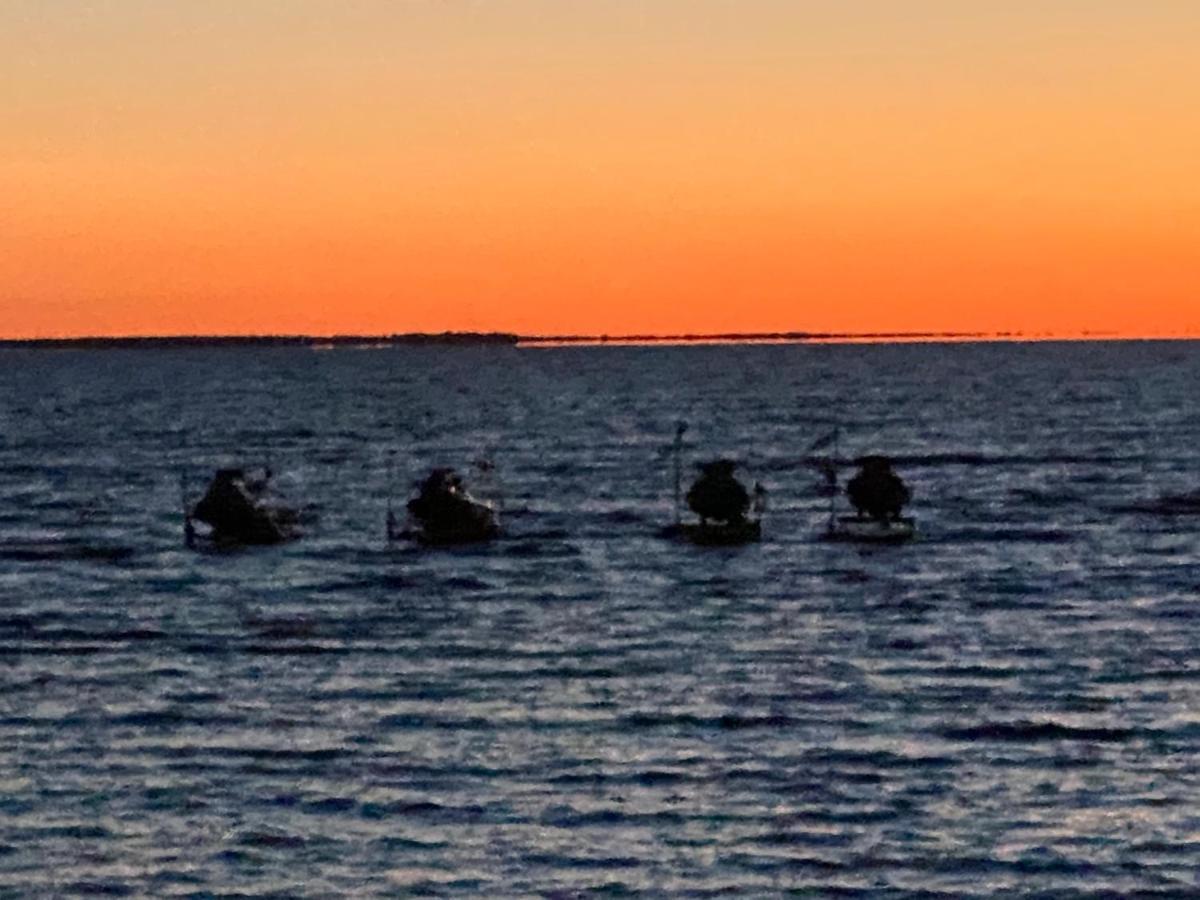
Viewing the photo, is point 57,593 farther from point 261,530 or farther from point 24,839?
point 24,839

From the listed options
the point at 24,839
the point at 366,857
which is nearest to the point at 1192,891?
the point at 366,857

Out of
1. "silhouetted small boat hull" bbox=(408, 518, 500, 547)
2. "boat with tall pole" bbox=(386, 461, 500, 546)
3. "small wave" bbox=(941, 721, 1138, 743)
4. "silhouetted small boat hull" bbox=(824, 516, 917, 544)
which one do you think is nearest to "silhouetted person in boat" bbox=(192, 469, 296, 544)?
"boat with tall pole" bbox=(386, 461, 500, 546)

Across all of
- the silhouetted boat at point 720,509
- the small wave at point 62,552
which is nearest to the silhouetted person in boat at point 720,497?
the silhouetted boat at point 720,509

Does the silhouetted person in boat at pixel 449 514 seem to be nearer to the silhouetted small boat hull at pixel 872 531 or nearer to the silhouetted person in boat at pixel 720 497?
the silhouetted person in boat at pixel 720 497

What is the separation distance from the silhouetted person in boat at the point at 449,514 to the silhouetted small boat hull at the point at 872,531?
10790mm

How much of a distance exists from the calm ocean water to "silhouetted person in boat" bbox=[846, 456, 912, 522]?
300 cm

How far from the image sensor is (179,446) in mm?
146875

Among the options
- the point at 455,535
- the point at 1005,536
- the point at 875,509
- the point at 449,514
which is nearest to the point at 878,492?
the point at 875,509

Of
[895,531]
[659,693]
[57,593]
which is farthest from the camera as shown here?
[895,531]

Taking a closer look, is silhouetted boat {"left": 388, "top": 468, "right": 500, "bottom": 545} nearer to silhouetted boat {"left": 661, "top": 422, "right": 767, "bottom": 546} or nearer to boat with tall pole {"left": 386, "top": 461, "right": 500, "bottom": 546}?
boat with tall pole {"left": 386, "top": 461, "right": 500, "bottom": 546}

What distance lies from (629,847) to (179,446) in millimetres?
117135

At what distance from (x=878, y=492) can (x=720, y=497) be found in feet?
18.7

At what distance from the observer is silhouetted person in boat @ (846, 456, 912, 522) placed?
260 ft

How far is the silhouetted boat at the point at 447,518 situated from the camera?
76688 mm
